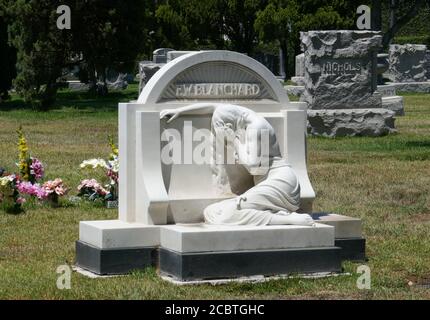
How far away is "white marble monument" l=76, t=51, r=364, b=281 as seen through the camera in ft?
28.2

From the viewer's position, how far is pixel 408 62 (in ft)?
120

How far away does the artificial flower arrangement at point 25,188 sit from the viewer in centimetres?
1244

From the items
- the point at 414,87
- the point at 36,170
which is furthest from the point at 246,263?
the point at 414,87

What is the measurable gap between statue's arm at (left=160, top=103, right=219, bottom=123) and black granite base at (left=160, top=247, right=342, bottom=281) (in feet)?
3.74

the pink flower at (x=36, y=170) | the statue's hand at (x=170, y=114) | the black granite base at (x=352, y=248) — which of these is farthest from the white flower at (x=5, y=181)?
the black granite base at (x=352, y=248)

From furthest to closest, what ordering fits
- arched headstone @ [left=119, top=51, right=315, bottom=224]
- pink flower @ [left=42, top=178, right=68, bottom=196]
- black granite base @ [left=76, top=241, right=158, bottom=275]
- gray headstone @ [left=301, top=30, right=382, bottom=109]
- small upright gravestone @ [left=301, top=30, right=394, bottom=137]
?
gray headstone @ [left=301, top=30, right=382, bottom=109]
small upright gravestone @ [left=301, top=30, right=394, bottom=137]
pink flower @ [left=42, top=178, right=68, bottom=196]
arched headstone @ [left=119, top=51, right=315, bottom=224]
black granite base @ [left=76, top=241, right=158, bottom=275]

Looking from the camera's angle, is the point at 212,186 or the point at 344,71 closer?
the point at 212,186

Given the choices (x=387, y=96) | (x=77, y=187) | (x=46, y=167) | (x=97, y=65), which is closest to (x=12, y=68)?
→ (x=97, y=65)

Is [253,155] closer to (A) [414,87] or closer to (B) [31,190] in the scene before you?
(B) [31,190]

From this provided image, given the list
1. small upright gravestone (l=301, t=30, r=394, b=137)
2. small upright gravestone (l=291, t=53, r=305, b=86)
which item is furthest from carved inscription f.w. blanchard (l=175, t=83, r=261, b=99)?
small upright gravestone (l=291, t=53, r=305, b=86)

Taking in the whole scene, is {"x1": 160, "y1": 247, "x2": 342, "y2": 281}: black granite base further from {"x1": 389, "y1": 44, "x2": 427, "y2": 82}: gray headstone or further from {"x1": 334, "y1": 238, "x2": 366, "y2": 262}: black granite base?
{"x1": 389, "y1": 44, "x2": 427, "y2": 82}: gray headstone

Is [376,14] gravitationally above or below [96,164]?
above

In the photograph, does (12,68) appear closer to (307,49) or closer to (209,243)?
(307,49)

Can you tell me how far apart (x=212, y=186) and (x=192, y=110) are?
2.19 ft
